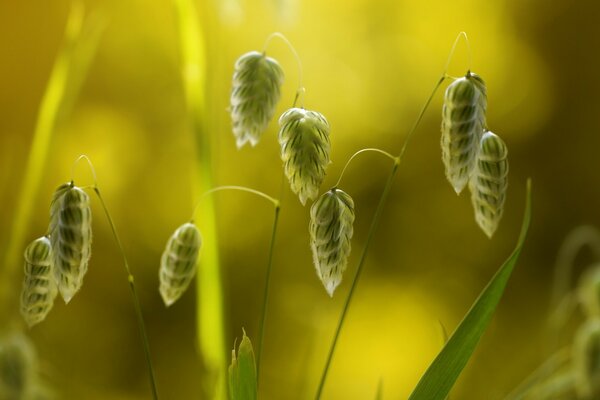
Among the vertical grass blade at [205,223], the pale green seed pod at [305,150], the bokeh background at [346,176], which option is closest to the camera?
the pale green seed pod at [305,150]

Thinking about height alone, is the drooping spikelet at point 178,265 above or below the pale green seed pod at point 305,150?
below

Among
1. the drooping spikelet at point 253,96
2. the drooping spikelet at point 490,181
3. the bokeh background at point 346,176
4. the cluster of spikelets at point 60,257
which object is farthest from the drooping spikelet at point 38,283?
the bokeh background at point 346,176

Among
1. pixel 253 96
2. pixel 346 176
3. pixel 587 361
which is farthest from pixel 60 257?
pixel 346 176

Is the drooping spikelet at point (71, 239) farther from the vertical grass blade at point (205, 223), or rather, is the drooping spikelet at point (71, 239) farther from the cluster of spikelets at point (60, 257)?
the vertical grass blade at point (205, 223)

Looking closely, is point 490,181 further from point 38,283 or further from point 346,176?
point 346,176

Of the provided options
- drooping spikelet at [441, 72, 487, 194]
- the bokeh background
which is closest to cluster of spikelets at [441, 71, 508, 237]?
drooping spikelet at [441, 72, 487, 194]
